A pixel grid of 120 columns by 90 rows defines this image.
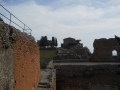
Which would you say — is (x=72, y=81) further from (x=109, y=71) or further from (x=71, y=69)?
(x=109, y=71)

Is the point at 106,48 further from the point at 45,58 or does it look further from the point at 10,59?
the point at 10,59

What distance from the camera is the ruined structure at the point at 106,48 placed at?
26.9m

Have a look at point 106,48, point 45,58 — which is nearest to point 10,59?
point 106,48

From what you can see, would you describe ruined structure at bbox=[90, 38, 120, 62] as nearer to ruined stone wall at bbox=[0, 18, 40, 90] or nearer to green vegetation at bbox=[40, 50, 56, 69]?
green vegetation at bbox=[40, 50, 56, 69]

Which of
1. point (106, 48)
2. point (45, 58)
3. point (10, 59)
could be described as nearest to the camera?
point (10, 59)

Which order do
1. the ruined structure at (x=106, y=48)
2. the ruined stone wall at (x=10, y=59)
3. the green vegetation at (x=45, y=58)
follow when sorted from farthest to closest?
the ruined structure at (x=106, y=48) → the green vegetation at (x=45, y=58) → the ruined stone wall at (x=10, y=59)

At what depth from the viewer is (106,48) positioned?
27.0m

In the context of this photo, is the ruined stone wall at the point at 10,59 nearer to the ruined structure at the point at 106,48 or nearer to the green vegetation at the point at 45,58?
the green vegetation at the point at 45,58

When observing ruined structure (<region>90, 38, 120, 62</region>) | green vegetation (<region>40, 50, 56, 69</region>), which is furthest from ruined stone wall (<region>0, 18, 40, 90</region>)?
ruined structure (<region>90, 38, 120, 62</region>)

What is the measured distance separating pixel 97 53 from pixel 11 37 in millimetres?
21136

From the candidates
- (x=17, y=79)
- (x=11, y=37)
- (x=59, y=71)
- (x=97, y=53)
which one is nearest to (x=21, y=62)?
(x=17, y=79)

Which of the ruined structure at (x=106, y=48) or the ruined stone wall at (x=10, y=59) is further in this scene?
the ruined structure at (x=106, y=48)

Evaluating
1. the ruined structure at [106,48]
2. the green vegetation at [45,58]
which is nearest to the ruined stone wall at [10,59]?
the green vegetation at [45,58]

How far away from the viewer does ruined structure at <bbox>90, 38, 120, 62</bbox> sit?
2694 centimetres
